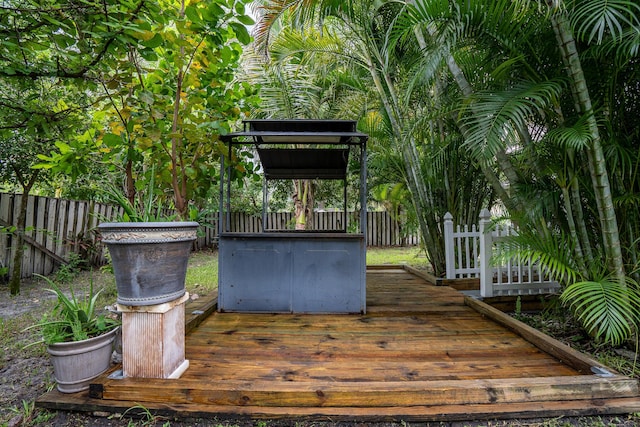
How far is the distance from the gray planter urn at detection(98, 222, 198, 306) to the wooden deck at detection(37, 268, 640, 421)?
501mm

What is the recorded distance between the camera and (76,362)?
5.15ft

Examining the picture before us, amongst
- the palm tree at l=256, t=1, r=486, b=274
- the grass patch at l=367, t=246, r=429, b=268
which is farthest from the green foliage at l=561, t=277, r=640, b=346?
the grass patch at l=367, t=246, r=429, b=268

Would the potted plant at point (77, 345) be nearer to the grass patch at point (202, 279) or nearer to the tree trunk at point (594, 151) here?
the grass patch at point (202, 279)

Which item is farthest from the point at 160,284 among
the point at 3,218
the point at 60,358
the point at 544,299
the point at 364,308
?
the point at 3,218

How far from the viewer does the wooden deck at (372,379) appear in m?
1.48

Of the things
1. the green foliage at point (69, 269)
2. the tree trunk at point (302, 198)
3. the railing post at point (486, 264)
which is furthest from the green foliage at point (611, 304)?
the green foliage at point (69, 269)

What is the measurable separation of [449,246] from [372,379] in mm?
2845

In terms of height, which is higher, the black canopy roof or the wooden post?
the black canopy roof

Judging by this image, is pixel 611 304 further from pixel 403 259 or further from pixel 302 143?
pixel 403 259

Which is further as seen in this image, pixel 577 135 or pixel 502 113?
pixel 502 113

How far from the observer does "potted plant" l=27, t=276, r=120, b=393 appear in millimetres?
1536

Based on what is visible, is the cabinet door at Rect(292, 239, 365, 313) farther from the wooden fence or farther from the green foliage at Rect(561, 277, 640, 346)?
the green foliage at Rect(561, 277, 640, 346)

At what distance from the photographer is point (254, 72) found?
579 centimetres

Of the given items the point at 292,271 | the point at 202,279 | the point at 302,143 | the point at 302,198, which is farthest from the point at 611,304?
the point at 302,198
